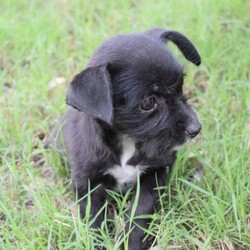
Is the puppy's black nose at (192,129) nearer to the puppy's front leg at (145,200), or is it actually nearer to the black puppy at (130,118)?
the black puppy at (130,118)

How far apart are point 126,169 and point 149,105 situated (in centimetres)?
42

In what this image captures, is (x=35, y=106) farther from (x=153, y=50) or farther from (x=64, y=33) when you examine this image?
(x=153, y=50)

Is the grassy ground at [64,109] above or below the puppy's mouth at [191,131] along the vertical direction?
below

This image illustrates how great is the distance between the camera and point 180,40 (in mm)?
3020

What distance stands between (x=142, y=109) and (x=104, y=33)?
6.57ft

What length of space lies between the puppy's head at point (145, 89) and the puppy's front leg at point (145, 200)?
0.77ft

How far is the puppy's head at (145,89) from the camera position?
8.55 ft

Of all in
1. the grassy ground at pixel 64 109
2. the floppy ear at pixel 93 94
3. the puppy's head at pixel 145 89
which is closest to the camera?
the floppy ear at pixel 93 94

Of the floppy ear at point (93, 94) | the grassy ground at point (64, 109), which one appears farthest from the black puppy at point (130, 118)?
the grassy ground at point (64, 109)

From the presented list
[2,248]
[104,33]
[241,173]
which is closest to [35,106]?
[104,33]

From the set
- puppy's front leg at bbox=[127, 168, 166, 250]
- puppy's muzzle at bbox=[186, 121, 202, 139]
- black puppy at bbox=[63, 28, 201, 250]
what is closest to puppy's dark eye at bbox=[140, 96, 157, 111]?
black puppy at bbox=[63, 28, 201, 250]

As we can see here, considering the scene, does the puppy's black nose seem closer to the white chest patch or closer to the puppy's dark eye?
the puppy's dark eye

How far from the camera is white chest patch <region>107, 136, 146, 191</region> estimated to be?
2838 millimetres

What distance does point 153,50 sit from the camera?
2.65 metres
